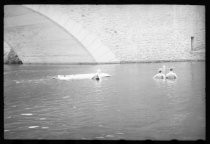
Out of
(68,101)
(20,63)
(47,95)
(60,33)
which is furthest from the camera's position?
(20,63)

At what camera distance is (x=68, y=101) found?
5.54 m

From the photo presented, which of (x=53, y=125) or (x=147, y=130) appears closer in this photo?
(x=147, y=130)

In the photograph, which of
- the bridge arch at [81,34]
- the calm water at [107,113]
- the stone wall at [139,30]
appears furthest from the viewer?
the stone wall at [139,30]

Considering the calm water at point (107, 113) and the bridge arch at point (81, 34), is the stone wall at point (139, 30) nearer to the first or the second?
the bridge arch at point (81, 34)

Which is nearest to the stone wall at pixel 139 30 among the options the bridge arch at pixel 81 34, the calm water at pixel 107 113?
the bridge arch at pixel 81 34

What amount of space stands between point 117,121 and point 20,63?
1291 cm

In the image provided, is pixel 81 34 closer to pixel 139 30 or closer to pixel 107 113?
pixel 139 30

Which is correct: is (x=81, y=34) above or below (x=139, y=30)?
below

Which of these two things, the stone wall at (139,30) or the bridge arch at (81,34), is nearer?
the bridge arch at (81,34)

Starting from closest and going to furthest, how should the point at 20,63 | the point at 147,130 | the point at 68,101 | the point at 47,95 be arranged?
the point at 147,130, the point at 68,101, the point at 47,95, the point at 20,63

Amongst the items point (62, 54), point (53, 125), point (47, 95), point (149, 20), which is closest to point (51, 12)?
point (62, 54)

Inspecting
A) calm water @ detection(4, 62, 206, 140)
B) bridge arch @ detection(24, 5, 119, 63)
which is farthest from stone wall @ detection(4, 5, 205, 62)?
calm water @ detection(4, 62, 206, 140)

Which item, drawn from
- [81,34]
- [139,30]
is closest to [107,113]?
[81,34]

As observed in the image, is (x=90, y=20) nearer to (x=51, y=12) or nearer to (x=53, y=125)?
(x=51, y=12)
